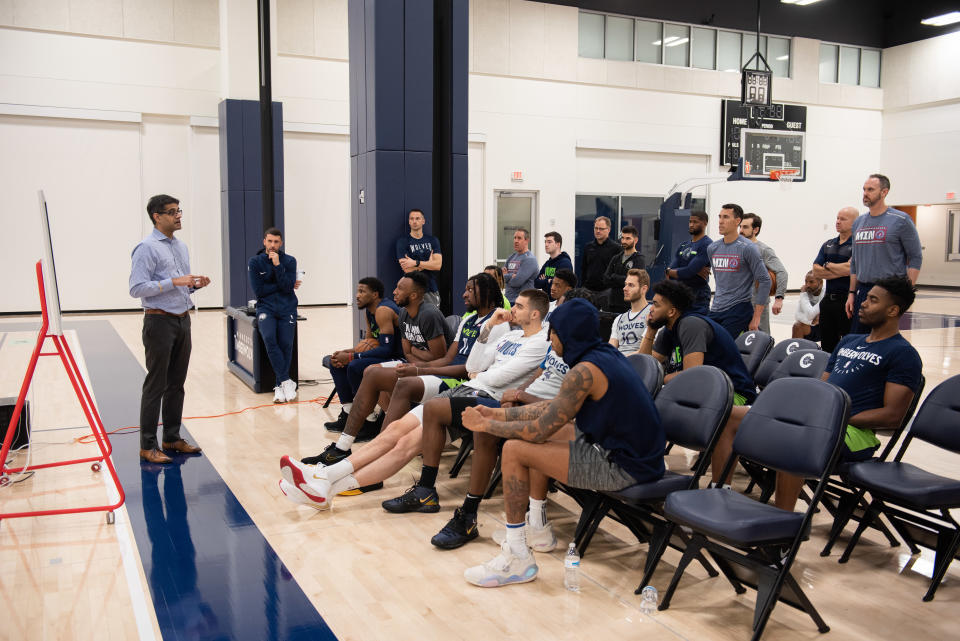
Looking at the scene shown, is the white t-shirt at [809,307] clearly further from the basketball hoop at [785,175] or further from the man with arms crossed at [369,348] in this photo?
the basketball hoop at [785,175]

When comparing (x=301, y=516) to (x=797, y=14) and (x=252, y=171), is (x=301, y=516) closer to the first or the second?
(x=252, y=171)

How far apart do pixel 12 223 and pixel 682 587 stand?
1424cm

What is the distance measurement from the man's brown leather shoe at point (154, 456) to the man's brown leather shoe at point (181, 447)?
193mm

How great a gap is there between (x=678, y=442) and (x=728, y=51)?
17.3 metres

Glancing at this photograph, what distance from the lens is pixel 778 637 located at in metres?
3.00

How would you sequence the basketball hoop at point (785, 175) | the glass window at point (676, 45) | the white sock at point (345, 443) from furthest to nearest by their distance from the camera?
the glass window at point (676, 45), the basketball hoop at point (785, 175), the white sock at point (345, 443)

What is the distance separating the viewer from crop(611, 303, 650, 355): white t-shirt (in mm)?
5508

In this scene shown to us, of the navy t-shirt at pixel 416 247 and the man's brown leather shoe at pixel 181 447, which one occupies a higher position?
the navy t-shirt at pixel 416 247

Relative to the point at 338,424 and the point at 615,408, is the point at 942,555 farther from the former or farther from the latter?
the point at 338,424

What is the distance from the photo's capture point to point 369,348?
6387 millimetres

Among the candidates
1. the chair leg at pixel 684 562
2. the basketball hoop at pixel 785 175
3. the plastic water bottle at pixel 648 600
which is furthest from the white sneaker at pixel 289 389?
the basketball hoop at pixel 785 175

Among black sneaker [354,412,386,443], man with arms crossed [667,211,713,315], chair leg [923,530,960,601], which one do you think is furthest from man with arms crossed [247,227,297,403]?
chair leg [923,530,960,601]

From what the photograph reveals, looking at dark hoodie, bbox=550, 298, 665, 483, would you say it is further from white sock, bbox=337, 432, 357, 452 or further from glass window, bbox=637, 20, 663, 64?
glass window, bbox=637, 20, 663, 64

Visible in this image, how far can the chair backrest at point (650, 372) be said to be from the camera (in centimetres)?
428
